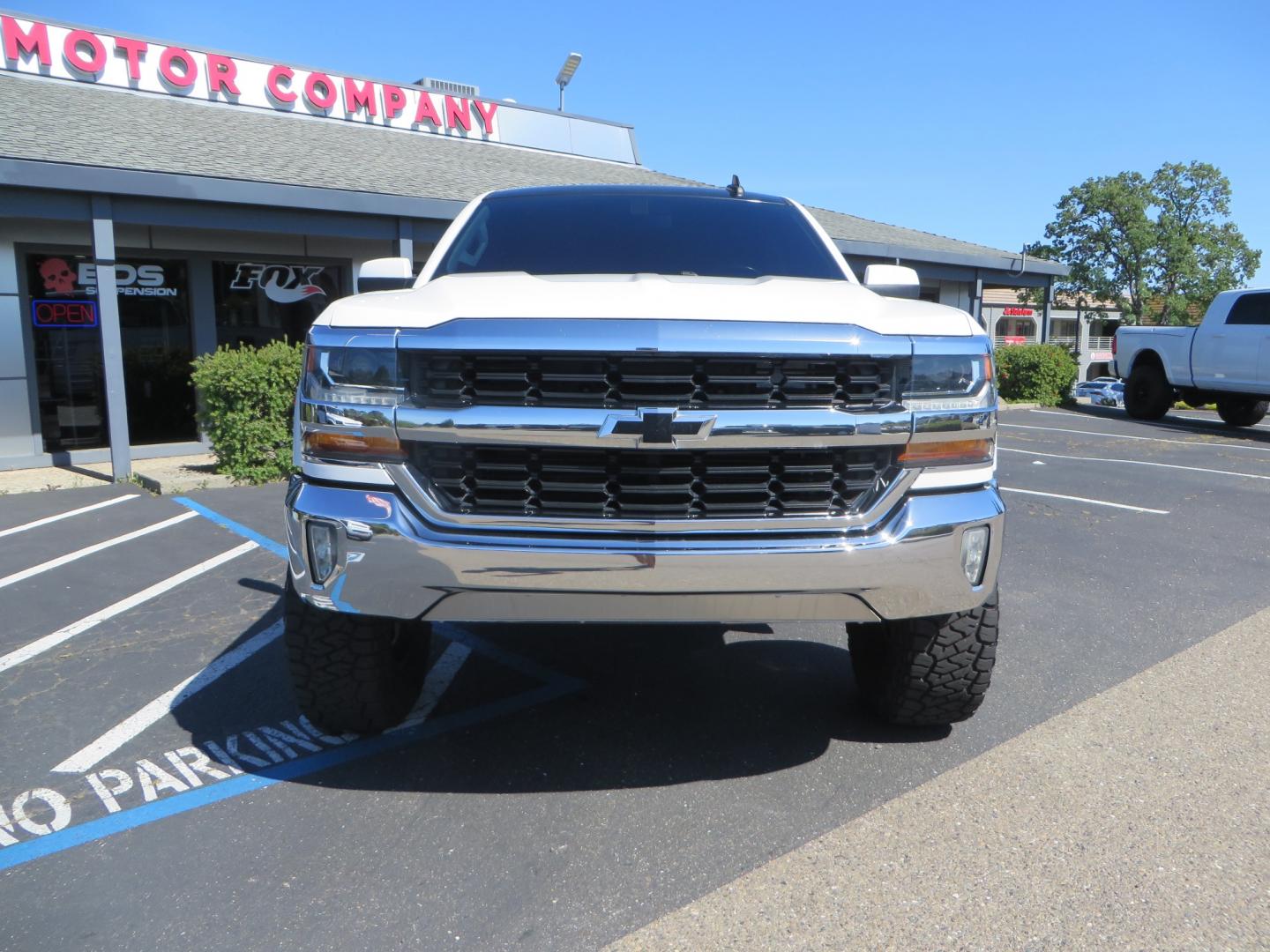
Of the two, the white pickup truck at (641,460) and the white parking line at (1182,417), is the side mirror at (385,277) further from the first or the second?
the white parking line at (1182,417)

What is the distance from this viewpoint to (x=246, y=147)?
1196cm

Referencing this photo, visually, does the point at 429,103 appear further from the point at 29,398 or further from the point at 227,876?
the point at 227,876

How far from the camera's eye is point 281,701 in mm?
3609

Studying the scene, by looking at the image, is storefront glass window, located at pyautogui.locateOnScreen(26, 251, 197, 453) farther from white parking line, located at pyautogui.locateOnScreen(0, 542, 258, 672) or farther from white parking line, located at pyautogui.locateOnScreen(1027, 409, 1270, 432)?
white parking line, located at pyautogui.locateOnScreen(1027, 409, 1270, 432)

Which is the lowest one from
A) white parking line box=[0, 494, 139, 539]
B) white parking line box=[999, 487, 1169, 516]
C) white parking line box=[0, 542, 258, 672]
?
white parking line box=[0, 494, 139, 539]

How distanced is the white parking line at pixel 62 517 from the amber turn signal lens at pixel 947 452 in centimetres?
675

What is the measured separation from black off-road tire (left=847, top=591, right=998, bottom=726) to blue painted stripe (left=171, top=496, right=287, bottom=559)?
13.7ft

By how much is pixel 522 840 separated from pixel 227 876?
0.77 m

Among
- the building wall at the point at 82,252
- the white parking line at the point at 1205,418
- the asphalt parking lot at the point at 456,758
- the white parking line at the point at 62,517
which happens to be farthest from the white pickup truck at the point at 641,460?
the white parking line at the point at 1205,418

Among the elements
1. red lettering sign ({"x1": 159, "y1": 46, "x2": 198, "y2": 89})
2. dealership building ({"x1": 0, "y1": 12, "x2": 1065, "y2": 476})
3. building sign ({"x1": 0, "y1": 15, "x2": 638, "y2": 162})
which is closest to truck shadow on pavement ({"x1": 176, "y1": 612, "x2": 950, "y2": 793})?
dealership building ({"x1": 0, "y1": 12, "x2": 1065, "y2": 476})

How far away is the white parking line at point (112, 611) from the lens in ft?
13.6

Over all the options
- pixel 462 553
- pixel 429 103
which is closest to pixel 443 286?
pixel 462 553

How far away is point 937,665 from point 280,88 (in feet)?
52.2

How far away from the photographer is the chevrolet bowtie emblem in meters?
2.52
